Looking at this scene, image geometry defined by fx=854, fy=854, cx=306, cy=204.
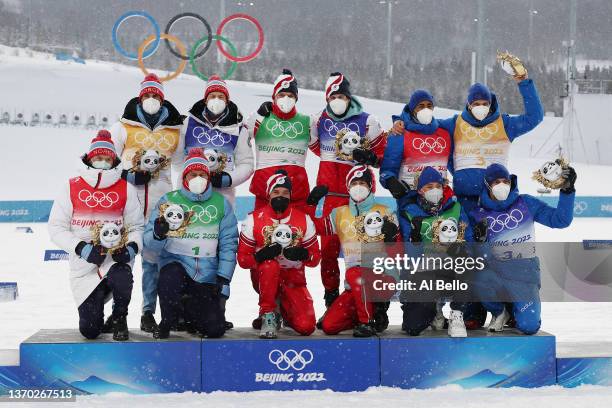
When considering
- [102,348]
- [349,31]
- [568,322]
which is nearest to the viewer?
[102,348]

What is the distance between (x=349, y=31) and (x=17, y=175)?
52749 millimetres

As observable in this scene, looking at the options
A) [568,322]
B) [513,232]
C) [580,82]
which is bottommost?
[568,322]

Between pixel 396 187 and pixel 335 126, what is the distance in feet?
2.40

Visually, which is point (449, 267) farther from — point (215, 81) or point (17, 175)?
point (17, 175)

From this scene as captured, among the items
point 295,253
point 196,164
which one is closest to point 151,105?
point 196,164

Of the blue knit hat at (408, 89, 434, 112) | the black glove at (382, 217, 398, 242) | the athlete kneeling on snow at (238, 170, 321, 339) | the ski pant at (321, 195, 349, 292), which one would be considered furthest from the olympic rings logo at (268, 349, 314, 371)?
the blue knit hat at (408, 89, 434, 112)

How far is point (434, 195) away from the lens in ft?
18.0

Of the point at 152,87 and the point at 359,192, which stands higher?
the point at 152,87

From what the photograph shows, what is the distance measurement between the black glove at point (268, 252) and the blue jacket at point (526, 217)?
1344mm

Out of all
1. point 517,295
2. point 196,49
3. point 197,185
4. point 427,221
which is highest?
point 196,49

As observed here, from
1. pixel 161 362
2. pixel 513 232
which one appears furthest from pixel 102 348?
pixel 513 232

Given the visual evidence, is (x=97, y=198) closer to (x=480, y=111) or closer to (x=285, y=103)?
(x=285, y=103)

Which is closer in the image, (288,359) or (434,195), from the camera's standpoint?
(288,359)

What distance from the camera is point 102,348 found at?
504cm
